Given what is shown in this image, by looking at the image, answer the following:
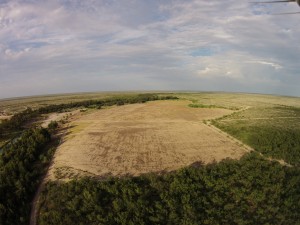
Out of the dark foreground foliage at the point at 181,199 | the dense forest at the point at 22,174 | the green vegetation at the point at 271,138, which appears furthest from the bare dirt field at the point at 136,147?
the dark foreground foliage at the point at 181,199

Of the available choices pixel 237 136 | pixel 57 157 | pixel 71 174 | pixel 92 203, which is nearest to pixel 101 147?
pixel 57 157

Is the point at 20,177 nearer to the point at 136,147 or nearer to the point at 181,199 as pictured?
the point at 136,147

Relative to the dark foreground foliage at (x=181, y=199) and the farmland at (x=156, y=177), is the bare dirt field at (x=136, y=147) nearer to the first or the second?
the farmland at (x=156, y=177)

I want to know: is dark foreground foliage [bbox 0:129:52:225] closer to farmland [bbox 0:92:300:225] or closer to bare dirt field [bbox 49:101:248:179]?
farmland [bbox 0:92:300:225]

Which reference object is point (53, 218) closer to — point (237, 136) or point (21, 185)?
point (21, 185)

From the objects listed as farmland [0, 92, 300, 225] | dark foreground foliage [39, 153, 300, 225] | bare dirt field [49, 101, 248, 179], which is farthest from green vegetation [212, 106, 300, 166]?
dark foreground foliage [39, 153, 300, 225]

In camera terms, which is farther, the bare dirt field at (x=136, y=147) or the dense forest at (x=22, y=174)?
the bare dirt field at (x=136, y=147)

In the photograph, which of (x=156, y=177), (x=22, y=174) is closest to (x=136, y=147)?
(x=156, y=177)
